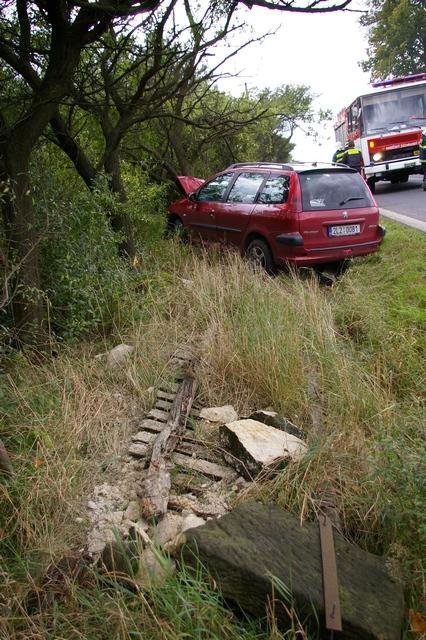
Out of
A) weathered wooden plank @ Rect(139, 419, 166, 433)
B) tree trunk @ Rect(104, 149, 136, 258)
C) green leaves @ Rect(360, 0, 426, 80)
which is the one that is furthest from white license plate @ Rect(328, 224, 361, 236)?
green leaves @ Rect(360, 0, 426, 80)

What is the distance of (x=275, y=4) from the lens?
15.7 ft

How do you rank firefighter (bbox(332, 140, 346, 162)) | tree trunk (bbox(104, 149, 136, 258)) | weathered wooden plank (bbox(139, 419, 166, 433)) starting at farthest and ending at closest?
1. firefighter (bbox(332, 140, 346, 162))
2. tree trunk (bbox(104, 149, 136, 258))
3. weathered wooden plank (bbox(139, 419, 166, 433))

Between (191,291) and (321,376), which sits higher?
(191,291)

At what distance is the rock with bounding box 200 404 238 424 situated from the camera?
3999 millimetres

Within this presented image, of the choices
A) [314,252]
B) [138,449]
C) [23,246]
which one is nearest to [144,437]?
[138,449]

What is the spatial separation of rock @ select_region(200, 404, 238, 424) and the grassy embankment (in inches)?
7.1

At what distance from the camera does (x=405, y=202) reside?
517 inches

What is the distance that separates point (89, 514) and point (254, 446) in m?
1.02

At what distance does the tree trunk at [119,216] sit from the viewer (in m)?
7.71

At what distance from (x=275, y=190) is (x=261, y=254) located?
0.88 metres

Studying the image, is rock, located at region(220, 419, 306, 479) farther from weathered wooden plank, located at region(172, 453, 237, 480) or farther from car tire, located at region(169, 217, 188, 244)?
car tire, located at region(169, 217, 188, 244)

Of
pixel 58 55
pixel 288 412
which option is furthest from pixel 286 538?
pixel 58 55

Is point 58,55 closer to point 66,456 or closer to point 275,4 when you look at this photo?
point 275,4

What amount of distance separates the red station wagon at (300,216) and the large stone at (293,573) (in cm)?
490
